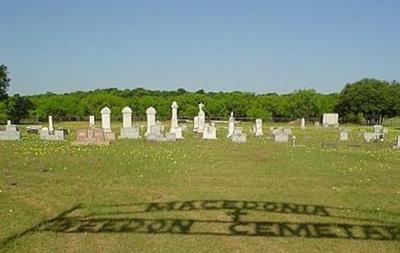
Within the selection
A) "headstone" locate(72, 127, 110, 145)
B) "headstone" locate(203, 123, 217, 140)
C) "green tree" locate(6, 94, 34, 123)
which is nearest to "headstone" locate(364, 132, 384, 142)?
"headstone" locate(203, 123, 217, 140)

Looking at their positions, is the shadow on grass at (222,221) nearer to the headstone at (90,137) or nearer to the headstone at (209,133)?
the headstone at (90,137)

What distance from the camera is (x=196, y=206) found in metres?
11.0

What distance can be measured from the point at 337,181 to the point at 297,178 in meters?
1.25

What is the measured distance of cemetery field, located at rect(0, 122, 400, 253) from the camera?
8.16 metres

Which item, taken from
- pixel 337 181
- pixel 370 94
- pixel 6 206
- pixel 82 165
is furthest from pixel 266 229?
pixel 370 94

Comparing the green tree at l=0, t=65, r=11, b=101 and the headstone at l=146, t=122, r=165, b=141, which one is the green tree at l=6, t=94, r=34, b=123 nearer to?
the green tree at l=0, t=65, r=11, b=101

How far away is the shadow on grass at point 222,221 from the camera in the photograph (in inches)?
346

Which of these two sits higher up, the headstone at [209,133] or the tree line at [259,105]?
the tree line at [259,105]

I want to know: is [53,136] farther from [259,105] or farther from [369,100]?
[259,105]

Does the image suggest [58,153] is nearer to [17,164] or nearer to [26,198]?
[17,164]

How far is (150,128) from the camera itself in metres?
34.8

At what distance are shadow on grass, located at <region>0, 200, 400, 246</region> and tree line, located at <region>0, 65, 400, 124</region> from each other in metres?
79.7

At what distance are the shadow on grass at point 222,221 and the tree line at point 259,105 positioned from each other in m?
79.7

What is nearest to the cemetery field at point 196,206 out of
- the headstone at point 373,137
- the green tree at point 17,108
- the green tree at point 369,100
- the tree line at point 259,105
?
the headstone at point 373,137
